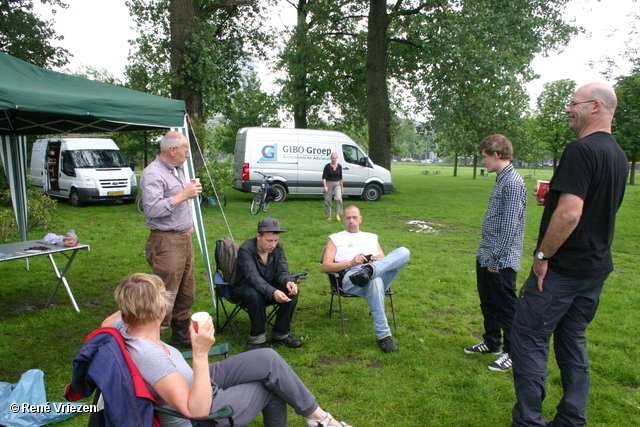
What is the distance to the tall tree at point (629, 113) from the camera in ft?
55.7

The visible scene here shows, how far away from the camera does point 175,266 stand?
4012 millimetres

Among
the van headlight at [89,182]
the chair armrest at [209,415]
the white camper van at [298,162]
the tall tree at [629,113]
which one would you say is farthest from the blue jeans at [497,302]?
the tall tree at [629,113]

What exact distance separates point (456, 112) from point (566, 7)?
5.27 metres

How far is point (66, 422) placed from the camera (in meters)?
2.99

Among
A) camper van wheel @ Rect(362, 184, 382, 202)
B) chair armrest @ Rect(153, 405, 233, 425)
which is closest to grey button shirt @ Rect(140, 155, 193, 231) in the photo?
chair armrest @ Rect(153, 405, 233, 425)

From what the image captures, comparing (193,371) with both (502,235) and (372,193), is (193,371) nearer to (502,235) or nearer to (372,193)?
(502,235)

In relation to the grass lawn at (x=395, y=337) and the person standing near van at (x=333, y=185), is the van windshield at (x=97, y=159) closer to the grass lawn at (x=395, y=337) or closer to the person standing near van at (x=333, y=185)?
the grass lawn at (x=395, y=337)

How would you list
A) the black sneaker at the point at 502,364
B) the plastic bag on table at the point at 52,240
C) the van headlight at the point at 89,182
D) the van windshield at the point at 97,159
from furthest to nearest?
1. the van windshield at the point at 97,159
2. the van headlight at the point at 89,182
3. the plastic bag on table at the point at 52,240
4. the black sneaker at the point at 502,364

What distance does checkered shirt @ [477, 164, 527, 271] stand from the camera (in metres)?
3.67

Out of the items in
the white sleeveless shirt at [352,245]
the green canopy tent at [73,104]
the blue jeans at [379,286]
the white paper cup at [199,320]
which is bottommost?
the blue jeans at [379,286]

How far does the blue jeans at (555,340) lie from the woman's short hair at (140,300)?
6.29ft

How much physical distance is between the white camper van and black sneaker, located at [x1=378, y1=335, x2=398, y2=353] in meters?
11.8

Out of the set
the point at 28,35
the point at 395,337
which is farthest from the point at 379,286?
the point at 28,35

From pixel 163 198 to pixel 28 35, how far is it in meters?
20.4
